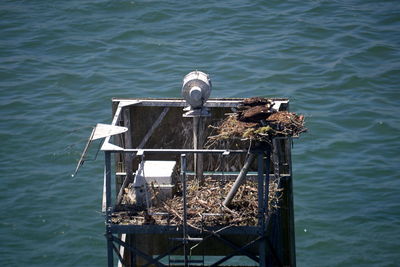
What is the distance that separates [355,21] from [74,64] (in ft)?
34.4

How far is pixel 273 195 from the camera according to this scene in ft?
52.6

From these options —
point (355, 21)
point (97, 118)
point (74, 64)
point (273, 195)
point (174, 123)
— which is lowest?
point (273, 195)

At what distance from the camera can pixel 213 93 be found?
29203 mm

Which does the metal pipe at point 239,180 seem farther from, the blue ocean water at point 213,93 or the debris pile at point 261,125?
the blue ocean water at point 213,93

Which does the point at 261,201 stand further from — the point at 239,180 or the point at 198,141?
the point at 198,141

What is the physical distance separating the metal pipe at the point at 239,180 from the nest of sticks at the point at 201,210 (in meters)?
0.14

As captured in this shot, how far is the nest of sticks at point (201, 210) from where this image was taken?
1491 cm

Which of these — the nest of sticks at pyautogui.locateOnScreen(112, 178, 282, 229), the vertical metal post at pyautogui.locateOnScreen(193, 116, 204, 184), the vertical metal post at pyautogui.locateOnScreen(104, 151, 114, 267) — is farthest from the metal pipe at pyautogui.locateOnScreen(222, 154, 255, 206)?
the vertical metal post at pyautogui.locateOnScreen(104, 151, 114, 267)

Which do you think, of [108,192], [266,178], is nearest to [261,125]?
[266,178]

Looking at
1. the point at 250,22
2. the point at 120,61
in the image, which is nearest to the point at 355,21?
the point at 250,22

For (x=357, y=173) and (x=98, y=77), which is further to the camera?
(x=98, y=77)

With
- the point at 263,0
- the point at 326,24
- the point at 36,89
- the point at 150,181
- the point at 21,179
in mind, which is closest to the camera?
the point at 150,181

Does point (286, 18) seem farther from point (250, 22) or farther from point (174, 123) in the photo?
point (174, 123)

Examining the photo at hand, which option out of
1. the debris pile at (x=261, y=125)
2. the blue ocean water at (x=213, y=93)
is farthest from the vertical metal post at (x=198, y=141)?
the blue ocean water at (x=213, y=93)
